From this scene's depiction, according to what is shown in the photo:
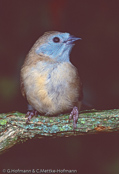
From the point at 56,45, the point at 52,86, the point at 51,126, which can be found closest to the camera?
the point at 51,126

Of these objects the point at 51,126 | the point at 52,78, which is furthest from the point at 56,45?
the point at 51,126

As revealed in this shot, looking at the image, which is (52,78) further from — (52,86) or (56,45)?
(56,45)

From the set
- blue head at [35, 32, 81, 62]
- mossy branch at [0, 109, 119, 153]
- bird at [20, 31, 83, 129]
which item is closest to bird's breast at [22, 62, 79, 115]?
bird at [20, 31, 83, 129]

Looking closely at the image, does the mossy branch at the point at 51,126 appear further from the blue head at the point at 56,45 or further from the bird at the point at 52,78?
the blue head at the point at 56,45

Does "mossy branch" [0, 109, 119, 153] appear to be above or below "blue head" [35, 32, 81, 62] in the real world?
below

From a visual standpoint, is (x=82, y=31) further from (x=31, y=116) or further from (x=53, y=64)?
(x=31, y=116)

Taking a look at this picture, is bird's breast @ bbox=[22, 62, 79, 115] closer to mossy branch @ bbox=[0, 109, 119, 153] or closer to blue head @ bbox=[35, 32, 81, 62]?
blue head @ bbox=[35, 32, 81, 62]

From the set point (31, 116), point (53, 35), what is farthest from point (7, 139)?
point (53, 35)
